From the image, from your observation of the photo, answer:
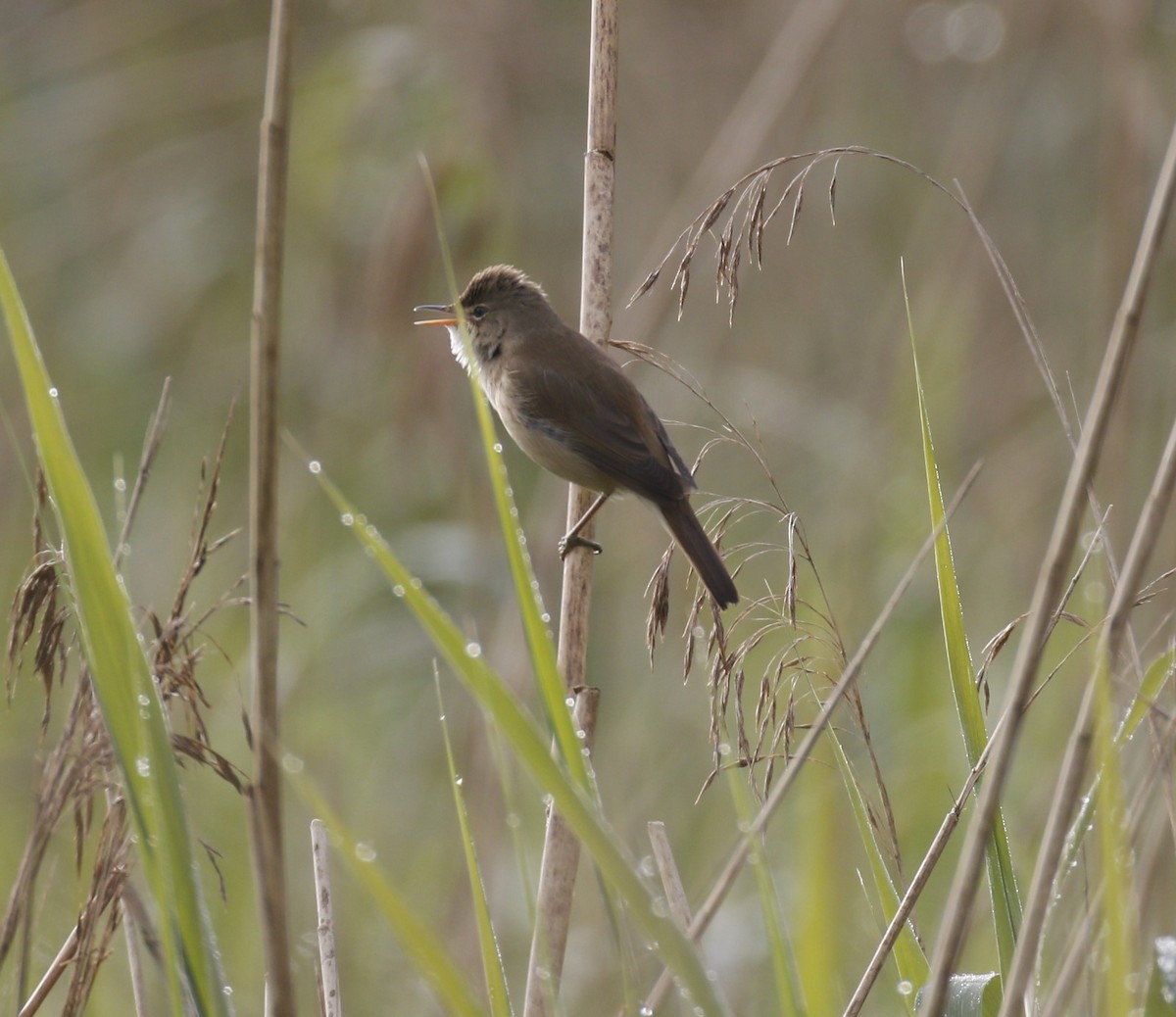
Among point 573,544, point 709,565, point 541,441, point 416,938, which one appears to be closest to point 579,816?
point 416,938

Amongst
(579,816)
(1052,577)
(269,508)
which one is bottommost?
(579,816)

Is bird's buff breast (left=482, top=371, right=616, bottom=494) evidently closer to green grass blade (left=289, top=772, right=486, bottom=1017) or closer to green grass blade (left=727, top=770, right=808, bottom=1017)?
green grass blade (left=727, top=770, right=808, bottom=1017)

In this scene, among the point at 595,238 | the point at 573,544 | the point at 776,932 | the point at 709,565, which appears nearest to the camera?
the point at 776,932

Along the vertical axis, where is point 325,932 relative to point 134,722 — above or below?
below

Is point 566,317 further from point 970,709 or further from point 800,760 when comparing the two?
point 800,760

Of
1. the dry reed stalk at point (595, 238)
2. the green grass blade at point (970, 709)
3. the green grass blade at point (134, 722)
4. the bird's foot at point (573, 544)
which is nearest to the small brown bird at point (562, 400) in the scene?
the bird's foot at point (573, 544)

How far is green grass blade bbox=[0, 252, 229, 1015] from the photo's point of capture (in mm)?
1118

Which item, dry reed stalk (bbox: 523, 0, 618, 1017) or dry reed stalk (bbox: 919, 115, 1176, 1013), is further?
dry reed stalk (bbox: 523, 0, 618, 1017)

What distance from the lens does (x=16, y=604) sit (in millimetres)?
1555

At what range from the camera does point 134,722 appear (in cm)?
116

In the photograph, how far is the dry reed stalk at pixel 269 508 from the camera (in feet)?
3.30

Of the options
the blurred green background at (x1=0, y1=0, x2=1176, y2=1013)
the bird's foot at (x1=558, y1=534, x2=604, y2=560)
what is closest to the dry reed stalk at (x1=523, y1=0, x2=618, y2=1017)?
the bird's foot at (x1=558, y1=534, x2=604, y2=560)

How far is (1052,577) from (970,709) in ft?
1.19

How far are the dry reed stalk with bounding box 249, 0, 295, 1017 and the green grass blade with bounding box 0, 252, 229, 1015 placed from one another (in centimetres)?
9
